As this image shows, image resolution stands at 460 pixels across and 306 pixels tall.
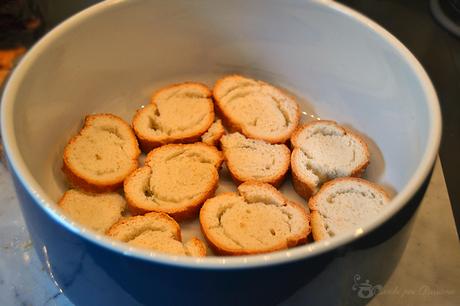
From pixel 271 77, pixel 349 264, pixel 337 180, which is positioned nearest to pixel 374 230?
pixel 349 264

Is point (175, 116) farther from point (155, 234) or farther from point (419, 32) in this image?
point (419, 32)

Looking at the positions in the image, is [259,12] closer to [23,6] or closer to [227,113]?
[227,113]

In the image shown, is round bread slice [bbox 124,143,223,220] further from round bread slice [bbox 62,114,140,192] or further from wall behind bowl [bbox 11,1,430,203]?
wall behind bowl [bbox 11,1,430,203]

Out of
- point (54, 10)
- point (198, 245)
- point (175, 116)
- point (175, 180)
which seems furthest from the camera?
point (54, 10)

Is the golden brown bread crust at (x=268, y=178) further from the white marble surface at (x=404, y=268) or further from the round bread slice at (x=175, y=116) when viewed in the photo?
the white marble surface at (x=404, y=268)

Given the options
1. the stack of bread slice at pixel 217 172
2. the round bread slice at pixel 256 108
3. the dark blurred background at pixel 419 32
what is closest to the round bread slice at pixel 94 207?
the stack of bread slice at pixel 217 172

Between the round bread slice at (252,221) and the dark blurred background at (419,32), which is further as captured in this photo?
the dark blurred background at (419,32)

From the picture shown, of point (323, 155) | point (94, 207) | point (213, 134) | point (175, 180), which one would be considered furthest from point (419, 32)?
point (94, 207)
